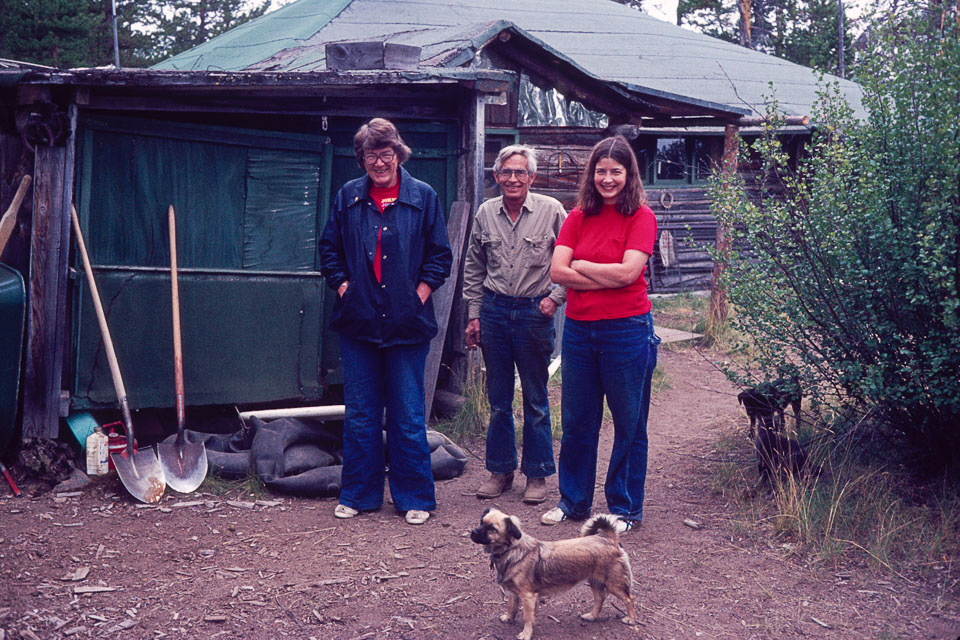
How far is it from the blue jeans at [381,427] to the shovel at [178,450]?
3.45 feet

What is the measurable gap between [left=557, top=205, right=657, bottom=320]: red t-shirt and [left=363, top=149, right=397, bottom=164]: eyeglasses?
103cm

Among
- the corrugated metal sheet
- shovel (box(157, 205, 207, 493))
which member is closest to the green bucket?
shovel (box(157, 205, 207, 493))

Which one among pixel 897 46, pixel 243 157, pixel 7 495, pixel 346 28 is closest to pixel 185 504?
pixel 7 495

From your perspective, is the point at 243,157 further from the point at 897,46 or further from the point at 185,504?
the point at 897,46

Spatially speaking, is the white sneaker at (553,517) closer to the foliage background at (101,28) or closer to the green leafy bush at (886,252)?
the green leafy bush at (886,252)

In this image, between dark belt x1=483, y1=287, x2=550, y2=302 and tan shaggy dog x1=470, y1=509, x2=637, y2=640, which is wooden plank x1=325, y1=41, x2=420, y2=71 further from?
tan shaggy dog x1=470, y1=509, x2=637, y2=640

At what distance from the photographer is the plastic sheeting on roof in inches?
370

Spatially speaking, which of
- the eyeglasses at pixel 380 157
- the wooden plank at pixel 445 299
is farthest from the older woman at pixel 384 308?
the wooden plank at pixel 445 299

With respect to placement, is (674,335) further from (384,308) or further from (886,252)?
(384,308)

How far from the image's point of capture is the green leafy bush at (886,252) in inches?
181

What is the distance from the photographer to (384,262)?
187 inches

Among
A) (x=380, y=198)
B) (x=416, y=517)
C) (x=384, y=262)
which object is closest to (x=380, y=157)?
(x=380, y=198)

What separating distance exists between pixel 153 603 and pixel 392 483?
152 cm

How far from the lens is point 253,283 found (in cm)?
650
